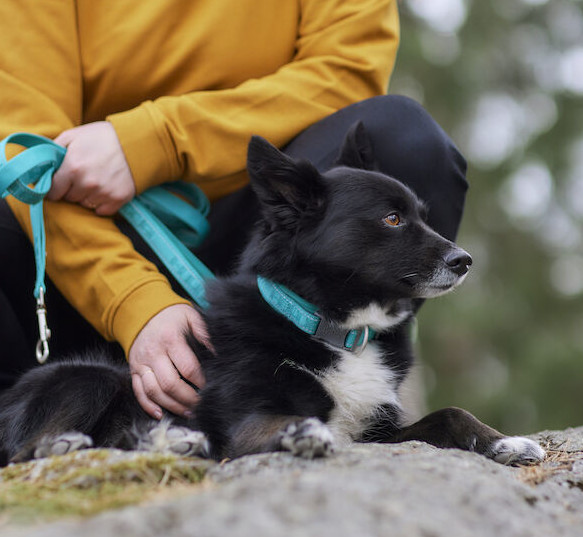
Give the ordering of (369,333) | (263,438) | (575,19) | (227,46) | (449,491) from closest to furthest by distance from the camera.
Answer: (449,491)
(263,438)
(369,333)
(227,46)
(575,19)

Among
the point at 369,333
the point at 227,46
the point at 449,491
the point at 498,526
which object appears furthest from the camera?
the point at 227,46

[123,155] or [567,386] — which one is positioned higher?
[123,155]

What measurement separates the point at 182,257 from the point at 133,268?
20cm

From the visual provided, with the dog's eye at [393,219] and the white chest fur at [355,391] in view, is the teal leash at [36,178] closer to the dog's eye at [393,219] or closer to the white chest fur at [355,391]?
the white chest fur at [355,391]

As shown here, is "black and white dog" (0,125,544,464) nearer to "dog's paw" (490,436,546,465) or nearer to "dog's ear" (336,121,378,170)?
"dog's paw" (490,436,546,465)

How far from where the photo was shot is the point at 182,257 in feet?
9.23

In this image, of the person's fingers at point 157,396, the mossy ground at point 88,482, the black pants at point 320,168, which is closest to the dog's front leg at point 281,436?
the mossy ground at point 88,482

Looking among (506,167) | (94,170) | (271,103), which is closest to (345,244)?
(271,103)

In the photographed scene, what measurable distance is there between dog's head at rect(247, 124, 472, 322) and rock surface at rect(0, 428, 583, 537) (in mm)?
765

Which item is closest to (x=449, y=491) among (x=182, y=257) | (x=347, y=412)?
(x=347, y=412)

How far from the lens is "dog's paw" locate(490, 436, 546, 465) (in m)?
2.33

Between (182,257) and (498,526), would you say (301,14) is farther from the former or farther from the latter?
(498,526)

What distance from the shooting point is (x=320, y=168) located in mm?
3045

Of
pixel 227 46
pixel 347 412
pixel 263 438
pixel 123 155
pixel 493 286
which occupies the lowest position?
pixel 493 286
